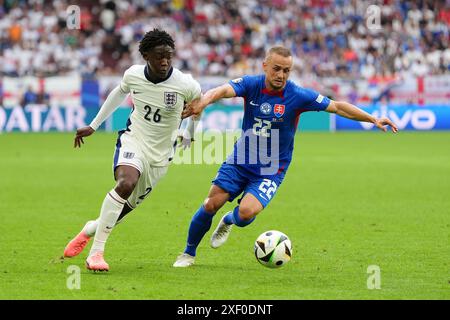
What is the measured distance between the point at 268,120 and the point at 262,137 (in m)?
0.18

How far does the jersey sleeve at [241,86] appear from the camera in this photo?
877 centimetres

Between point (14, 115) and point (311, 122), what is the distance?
1027cm

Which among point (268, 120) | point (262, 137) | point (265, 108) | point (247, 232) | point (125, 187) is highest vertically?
point (265, 108)

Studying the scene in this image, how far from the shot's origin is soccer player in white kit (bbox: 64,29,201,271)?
8477 mm

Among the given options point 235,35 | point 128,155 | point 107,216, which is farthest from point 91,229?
point 235,35

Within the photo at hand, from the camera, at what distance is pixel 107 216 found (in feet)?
28.0

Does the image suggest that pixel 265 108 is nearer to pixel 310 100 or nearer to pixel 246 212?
pixel 310 100

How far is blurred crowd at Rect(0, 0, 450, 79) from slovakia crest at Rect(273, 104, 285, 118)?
24.5 metres

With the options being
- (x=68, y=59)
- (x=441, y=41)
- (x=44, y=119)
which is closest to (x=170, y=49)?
(x=44, y=119)

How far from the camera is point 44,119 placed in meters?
31.0

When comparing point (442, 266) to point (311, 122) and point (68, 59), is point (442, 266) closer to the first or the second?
point (311, 122)

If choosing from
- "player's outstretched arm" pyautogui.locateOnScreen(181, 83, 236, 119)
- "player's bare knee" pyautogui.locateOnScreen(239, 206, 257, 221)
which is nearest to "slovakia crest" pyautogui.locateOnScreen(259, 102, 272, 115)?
"player's outstretched arm" pyautogui.locateOnScreen(181, 83, 236, 119)

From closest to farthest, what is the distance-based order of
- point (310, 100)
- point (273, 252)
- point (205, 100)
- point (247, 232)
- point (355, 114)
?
point (205, 100) → point (273, 252) → point (355, 114) → point (310, 100) → point (247, 232)
